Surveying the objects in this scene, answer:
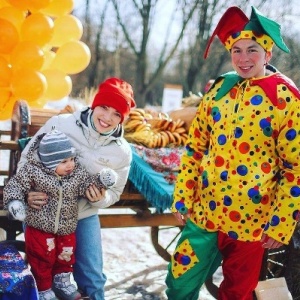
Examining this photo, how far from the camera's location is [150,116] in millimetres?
4047

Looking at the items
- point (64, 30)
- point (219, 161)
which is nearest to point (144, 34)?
point (64, 30)

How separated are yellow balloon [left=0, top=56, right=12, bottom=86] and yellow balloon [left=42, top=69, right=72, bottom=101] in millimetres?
496

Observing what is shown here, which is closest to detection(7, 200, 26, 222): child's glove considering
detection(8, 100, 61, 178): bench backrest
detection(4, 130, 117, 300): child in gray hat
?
detection(4, 130, 117, 300): child in gray hat

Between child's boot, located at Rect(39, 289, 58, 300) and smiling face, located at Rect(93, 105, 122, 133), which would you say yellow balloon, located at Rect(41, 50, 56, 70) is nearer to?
smiling face, located at Rect(93, 105, 122, 133)

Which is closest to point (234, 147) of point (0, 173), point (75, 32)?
point (0, 173)

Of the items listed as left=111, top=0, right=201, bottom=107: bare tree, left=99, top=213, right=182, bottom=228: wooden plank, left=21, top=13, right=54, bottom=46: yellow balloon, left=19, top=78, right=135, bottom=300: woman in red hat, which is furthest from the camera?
left=111, top=0, right=201, bottom=107: bare tree

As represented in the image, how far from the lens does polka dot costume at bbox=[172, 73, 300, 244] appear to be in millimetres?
2346

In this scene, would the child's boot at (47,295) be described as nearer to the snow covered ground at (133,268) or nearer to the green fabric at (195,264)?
the green fabric at (195,264)

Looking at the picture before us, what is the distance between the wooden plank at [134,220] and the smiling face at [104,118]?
936 millimetres

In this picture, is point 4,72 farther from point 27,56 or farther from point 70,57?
point 70,57

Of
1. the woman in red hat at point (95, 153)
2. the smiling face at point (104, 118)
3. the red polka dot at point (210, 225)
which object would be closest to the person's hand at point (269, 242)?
the red polka dot at point (210, 225)

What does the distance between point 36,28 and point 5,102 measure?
807mm

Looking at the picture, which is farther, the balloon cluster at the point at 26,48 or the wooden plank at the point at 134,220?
the balloon cluster at the point at 26,48

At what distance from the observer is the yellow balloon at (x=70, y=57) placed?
519 centimetres
